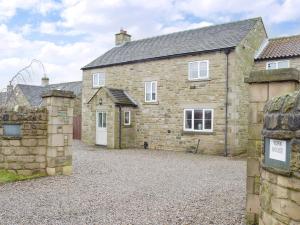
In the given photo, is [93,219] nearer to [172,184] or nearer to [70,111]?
[172,184]

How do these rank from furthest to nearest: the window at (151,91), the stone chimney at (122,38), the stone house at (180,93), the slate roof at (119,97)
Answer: the stone chimney at (122,38) → the window at (151,91) → the slate roof at (119,97) → the stone house at (180,93)

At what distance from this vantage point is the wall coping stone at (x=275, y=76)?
194 inches

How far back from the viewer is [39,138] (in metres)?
9.40

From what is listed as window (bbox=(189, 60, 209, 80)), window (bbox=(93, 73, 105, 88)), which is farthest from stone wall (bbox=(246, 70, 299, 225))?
window (bbox=(93, 73, 105, 88))

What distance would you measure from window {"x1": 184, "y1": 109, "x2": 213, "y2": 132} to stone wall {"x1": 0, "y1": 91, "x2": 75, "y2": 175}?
9065 millimetres

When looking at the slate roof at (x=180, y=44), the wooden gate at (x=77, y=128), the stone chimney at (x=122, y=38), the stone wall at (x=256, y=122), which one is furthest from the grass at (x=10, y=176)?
the stone chimney at (x=122, y=38)

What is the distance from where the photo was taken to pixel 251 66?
1861cm

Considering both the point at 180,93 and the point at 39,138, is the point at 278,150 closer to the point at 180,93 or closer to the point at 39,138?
the point at 39,138

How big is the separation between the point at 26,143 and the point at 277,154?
290 inches

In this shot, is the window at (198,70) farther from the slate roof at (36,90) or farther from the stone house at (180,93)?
the slate roof at (36,90)

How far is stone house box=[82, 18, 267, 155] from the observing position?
16672 mm

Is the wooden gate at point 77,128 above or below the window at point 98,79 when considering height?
below

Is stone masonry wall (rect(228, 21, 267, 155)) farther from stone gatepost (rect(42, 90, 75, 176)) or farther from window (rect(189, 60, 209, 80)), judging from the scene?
stone gatepost (rect(42, 90, 75, 176))

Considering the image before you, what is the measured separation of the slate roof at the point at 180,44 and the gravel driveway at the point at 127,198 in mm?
8713
